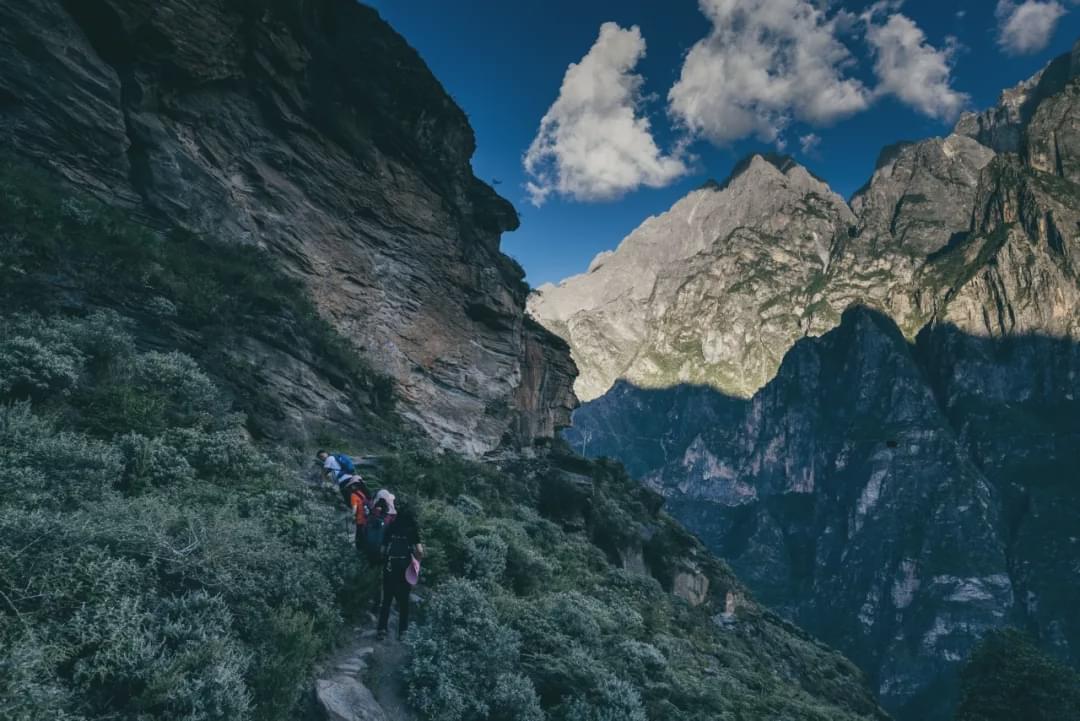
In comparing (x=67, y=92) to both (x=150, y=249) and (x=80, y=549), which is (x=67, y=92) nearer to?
(x=150, y=249)

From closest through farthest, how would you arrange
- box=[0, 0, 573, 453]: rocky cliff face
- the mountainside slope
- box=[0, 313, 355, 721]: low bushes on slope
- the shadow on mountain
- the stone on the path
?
1. box=[0, 313, 355, 721]: low bushes on slope
2. the mountainside slope
3. the stone on the path
4. box=[0, 0, 573, 453]: rocky cliff face
5. the shadow on mountain

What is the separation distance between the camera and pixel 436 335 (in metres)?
31.5

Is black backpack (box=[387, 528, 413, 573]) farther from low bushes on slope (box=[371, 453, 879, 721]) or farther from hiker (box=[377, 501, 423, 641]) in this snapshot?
low bushes on slope (box=[371, 453, 879, 721])

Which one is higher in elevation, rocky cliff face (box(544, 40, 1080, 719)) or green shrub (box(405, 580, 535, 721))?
rocky cliff face (box(544, 40, 1080, 719))

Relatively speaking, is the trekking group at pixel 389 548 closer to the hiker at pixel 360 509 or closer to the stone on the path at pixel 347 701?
the hiker at pixel 360 509

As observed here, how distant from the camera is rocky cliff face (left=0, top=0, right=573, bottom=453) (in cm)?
1923

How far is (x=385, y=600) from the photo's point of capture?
7.94 m

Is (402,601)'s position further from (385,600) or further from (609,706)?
(609,706)

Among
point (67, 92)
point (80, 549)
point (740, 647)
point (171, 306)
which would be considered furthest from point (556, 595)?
point (67, 92)

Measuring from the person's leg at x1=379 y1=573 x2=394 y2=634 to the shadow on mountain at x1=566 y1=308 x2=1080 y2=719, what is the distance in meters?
140

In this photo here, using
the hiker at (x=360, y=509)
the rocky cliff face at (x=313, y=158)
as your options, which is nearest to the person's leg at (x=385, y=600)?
the hiker at (x=360, y=509)

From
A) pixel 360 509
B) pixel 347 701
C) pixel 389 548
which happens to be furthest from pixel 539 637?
pixel 360 509

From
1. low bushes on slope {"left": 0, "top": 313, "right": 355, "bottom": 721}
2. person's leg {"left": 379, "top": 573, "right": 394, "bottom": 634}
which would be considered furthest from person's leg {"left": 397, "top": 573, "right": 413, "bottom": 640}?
low bushes on slope {"left": 0, "top": 313, "right": 355, "bottom": 721}

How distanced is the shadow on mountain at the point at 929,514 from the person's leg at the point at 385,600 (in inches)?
5525
